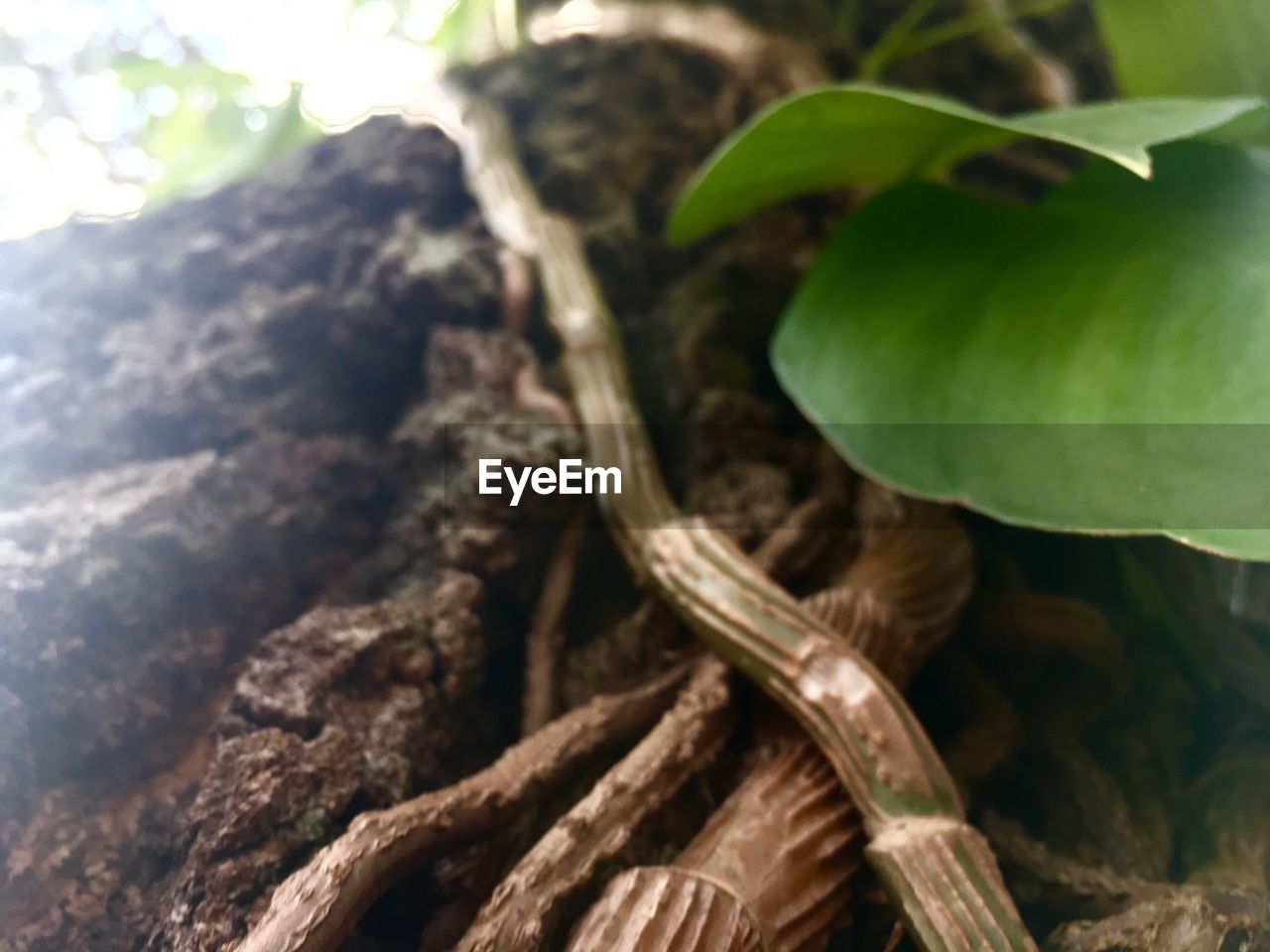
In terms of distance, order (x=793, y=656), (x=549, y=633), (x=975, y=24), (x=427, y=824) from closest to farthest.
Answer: (x=427, y=824)
(x=793, y=656)
(x=549, y=633)
(x=975, y=24)

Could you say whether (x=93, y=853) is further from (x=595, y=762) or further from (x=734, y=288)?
(x=734, y=288)

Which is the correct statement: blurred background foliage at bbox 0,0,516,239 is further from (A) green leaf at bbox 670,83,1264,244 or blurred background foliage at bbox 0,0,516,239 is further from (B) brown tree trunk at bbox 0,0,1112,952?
(A) green leaf at bbox 670,83,1264,244

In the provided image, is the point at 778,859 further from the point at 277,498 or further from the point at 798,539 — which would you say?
the point at 277,498

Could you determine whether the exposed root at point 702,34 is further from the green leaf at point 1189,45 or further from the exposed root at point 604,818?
the exposed root at point 604,818

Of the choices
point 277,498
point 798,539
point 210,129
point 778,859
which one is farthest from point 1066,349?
point 210,129

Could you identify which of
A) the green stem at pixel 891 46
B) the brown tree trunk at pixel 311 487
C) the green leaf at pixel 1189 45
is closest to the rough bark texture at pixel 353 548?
the brown tree trunk at pixel 311 487
